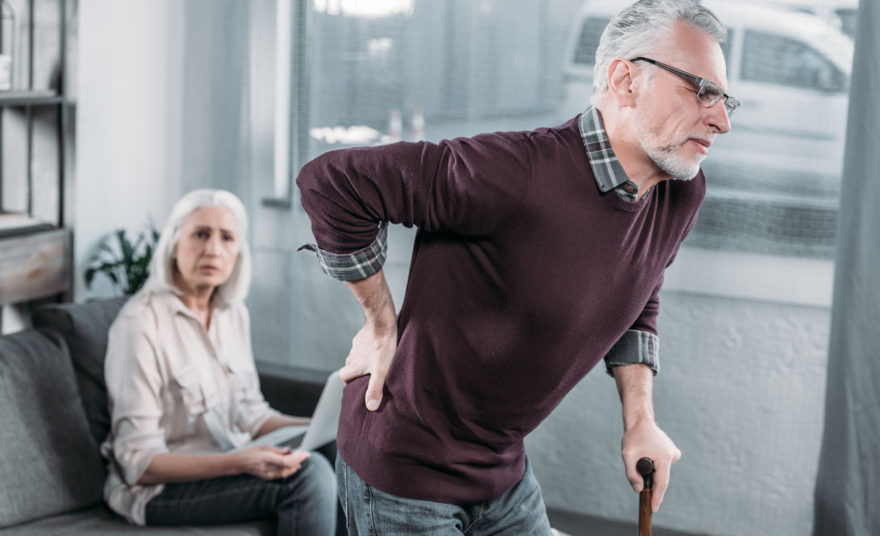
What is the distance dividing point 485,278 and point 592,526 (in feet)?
6.52

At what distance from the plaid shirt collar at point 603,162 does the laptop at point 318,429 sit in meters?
0.97

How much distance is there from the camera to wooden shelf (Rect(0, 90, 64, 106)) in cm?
246

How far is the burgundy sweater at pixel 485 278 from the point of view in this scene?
114cm

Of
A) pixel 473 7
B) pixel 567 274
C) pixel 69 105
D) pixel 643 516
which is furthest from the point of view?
pixel 473 7

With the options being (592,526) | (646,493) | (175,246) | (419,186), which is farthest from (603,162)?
(592,526)

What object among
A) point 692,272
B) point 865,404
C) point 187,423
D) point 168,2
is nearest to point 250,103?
point 168,2

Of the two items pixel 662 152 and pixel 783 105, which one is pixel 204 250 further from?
pixel 783 105

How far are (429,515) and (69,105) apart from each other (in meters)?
1.96

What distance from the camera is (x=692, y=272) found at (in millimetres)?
2787

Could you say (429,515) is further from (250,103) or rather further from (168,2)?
(168,2)

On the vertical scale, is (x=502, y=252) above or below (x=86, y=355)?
above

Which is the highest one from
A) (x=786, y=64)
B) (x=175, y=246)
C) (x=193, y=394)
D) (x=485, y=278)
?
(x=786, y=64)

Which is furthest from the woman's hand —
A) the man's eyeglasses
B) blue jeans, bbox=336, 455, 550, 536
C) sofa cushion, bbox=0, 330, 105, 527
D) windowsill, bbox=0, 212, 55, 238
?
the man's eyeglasses

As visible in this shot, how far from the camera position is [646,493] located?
1.34 metres
